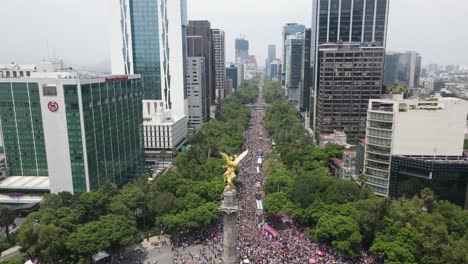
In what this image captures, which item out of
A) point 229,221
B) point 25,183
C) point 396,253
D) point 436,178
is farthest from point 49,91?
point 436,178

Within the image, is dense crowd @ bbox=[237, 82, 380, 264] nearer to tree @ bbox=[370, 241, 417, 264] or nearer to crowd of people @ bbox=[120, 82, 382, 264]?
crowd of people @ bbox=[120, 82, 382, 264]

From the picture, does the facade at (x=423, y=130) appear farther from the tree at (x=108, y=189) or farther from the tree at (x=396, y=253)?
the tree at (x=108, y=189)

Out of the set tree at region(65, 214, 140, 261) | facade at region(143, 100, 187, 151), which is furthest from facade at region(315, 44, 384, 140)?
tree at region(65, 214, 140, 261)

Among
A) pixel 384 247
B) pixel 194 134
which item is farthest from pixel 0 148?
pixel 384 247

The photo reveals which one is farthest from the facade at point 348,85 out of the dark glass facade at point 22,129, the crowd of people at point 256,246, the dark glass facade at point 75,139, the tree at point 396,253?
the dark glass facade at point 22,129

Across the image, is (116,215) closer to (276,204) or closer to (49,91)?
(49,91)

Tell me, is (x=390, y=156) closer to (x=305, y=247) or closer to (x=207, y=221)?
(x=305, y=247)
